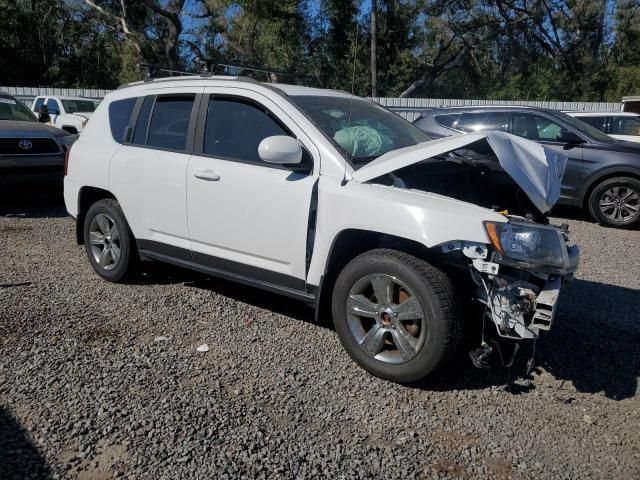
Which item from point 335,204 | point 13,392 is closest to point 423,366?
point 335,204

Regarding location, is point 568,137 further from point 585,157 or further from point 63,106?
point 63,106

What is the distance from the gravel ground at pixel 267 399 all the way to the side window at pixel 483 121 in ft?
17.0

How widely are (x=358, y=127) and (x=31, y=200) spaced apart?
24.2 ft

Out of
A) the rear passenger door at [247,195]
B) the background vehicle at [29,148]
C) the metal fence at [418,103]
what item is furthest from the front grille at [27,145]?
the metal fence at [418,103]

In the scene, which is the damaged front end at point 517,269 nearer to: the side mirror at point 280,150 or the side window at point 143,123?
the side mirror at point 280,150

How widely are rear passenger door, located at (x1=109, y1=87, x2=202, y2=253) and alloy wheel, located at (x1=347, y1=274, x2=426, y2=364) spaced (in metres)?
1.63

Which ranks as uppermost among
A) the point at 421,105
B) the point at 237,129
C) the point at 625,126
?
the point at 421,105

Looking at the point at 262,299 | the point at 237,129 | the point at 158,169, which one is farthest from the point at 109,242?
the point at 237,129

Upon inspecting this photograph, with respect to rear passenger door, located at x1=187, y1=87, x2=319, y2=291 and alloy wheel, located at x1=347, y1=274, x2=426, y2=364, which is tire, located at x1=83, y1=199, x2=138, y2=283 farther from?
alloy wheel, located at x1=347, y1=274, x2=426, y2=364

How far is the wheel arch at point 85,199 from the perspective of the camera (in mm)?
5414

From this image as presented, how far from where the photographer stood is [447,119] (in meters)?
9.91

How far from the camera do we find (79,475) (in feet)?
8.91

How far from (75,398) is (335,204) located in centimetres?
191

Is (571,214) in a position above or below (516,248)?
below
